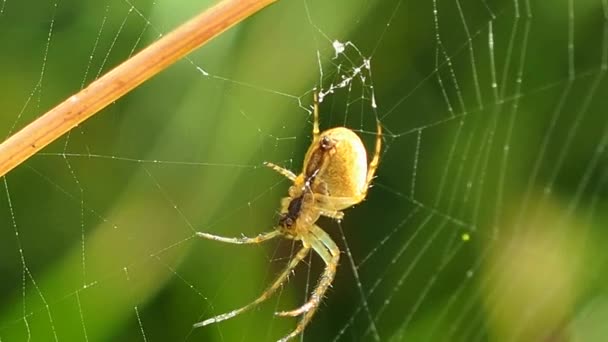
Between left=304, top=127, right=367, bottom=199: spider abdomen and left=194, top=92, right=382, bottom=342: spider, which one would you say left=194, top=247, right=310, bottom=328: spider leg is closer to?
left=194, top=92, right=382, bottom=342: spider

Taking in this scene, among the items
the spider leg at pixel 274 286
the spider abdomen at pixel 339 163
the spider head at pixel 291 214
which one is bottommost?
the spider leg at pixel 274 286

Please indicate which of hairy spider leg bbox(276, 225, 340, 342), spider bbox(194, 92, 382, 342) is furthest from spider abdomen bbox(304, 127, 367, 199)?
hairy spider leg bbox(276, 225, 340, 342)

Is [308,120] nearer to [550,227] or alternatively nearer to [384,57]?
[384,57]

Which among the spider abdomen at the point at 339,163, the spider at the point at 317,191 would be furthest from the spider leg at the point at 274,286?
the spider abdomen at the point at 339,163

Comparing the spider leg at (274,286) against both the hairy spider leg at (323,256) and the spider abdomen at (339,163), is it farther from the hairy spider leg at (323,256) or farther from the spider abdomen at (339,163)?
the spider abdomen at (339,163)

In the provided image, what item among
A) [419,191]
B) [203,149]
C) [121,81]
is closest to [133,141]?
[203,149]
